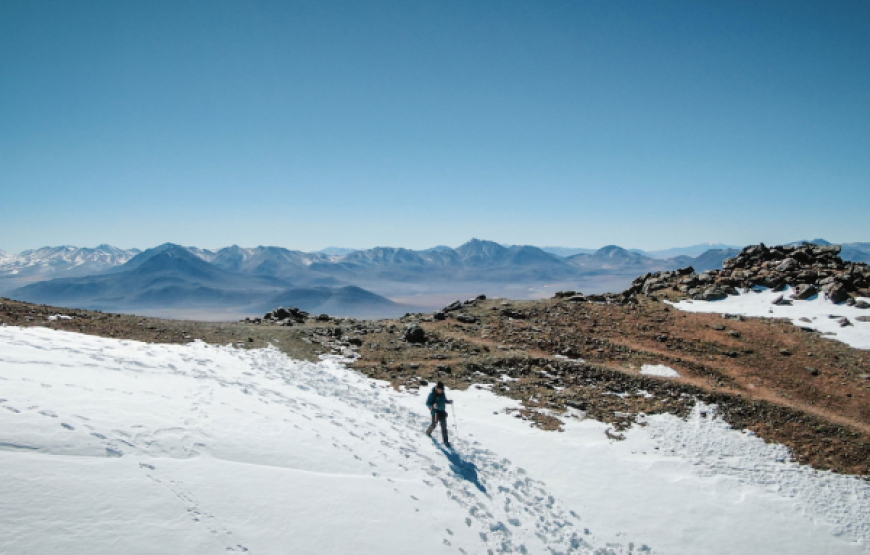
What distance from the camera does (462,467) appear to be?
12430 millimetres

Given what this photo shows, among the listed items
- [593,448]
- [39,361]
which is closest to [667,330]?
[593,448]

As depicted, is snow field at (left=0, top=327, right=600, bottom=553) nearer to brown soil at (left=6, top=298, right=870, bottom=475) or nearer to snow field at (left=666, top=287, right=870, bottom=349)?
brown soil at (left=6, top=298, right=870, bottom=475)

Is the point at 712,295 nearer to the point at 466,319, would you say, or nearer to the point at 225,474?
the point at 466,319

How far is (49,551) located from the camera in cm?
586

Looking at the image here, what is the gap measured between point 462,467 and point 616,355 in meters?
14.8

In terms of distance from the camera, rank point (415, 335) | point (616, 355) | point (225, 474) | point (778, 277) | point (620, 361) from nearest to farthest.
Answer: point (225, 474)
point (620, 361)
point (616, 355)
point (415, 335)
point (778, 277)

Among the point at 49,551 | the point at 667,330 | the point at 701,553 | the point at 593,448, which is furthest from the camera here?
the point at 667,330

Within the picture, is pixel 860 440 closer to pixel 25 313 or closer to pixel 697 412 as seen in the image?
pixel 697 412

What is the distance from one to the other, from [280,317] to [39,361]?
67.3ft

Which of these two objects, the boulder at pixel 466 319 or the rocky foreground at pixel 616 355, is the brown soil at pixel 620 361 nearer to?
the rocky foreground at pixel 616 355

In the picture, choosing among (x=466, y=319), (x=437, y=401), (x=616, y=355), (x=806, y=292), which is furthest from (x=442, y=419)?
(x=806, y=292)

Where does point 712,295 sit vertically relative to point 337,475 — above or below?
above

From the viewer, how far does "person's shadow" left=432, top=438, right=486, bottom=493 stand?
11.8 metres

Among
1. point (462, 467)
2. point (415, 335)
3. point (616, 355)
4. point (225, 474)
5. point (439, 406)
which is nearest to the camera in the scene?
point (225, 474)
